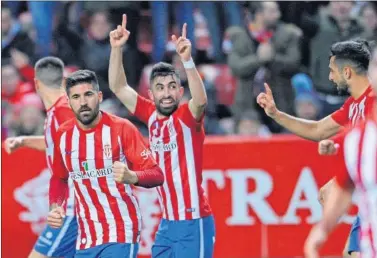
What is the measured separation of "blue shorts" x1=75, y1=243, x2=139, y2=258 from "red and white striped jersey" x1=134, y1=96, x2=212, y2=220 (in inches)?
33.6

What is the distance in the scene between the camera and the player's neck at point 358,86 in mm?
7957

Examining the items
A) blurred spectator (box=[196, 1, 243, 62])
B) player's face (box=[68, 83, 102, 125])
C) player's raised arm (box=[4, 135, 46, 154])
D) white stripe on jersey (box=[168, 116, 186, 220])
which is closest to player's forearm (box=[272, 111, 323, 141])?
white stripe on jersey (box=[168, 116, 186, 220])

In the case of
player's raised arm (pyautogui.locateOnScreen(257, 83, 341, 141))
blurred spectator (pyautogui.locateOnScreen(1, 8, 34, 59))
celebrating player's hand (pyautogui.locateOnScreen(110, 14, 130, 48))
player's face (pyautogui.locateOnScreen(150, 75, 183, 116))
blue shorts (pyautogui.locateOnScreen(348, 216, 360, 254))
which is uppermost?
blurred spectator (pyautogui.locateOnScreen(1, 8, 34, 59))

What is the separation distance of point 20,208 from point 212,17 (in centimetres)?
360

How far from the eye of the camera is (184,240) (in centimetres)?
870

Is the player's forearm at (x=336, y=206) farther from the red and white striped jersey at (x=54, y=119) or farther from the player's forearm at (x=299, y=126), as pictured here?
the red and white striped jersey at (x=54, y=119)

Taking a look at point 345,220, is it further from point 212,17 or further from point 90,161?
point 90,161

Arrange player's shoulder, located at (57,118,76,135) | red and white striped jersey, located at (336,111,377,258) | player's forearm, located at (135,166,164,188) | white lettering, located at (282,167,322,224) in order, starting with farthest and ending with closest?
white lettering, located at (282,167,322,224) → player's shoulder, located at (57,118,76,135) → player's forearm, located at (135,166,164,188) → red and white striped jersey, located at (336,111,377,258)

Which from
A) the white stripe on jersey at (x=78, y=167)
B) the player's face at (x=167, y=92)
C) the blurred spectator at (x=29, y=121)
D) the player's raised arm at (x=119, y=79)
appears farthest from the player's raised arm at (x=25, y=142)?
the blurred spectator at (x=29, y=121)

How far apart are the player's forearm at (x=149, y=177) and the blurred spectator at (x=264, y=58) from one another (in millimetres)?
5890

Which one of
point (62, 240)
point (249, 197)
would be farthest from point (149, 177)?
point (249, 197)

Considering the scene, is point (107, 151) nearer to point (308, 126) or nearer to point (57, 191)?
point (57, 191)

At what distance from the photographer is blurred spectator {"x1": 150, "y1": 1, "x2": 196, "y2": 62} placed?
13859 millimetres

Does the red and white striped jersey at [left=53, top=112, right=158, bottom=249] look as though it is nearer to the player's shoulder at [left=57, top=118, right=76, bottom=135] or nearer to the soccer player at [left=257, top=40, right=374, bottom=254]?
the player's shoulder at [left=57, top=118, right=76, bottom=135]
